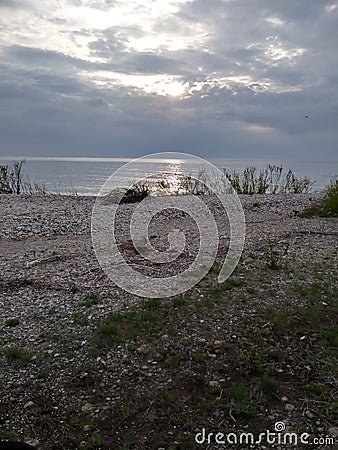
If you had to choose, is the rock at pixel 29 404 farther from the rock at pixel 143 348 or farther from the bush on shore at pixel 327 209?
the bush on shore at pixel 327 209

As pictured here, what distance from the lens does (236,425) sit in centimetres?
348

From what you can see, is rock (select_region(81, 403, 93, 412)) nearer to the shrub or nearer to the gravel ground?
the gravel ground

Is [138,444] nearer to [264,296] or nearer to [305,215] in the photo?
[264,296]

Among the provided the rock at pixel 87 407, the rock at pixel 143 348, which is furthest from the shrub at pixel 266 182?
the rock at pixel 87 407

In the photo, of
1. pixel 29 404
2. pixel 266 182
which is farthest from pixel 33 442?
pixel 266 182

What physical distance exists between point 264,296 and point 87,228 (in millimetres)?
6016

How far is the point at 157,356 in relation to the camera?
4266 mm

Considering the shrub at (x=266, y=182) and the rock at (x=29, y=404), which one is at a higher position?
the shrub at (x=266, y=182)

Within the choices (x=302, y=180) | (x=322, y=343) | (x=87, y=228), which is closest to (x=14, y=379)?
(x=322, y=343)

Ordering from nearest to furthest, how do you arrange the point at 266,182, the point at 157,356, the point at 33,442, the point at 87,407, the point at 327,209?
the point at 33,442 < the point at 87,407 < the point at 157,356 < the point at 327,209 < the point at 266,182

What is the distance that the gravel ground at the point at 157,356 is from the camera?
11.4 feet

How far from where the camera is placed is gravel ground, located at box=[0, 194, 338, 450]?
3.48m

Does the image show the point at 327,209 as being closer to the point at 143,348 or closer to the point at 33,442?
the point at 143,348

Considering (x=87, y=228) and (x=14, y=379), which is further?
(x=87, y=228)
